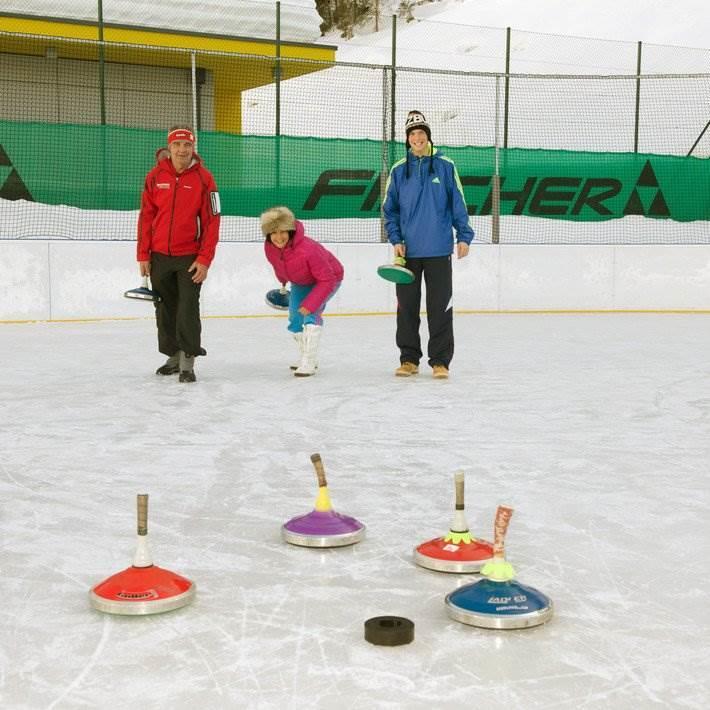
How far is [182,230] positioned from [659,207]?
788 centimetres

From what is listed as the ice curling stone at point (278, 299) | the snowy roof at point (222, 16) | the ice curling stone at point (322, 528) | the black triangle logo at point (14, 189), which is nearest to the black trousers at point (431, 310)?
the ice curling stone at point (278, 299)

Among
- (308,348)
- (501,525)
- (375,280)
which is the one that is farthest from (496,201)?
(501,525)

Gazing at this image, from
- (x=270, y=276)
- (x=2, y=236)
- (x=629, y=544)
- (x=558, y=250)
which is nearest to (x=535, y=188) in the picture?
(x=558, y=250)

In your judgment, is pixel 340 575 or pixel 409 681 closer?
pixel 409 681

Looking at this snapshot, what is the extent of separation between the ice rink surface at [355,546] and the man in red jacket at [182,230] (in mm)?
365

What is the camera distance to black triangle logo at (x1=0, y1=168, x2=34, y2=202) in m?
10.2

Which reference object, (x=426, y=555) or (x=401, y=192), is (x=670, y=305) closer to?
(x=401, y=192)

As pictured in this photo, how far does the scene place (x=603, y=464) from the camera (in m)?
3.82

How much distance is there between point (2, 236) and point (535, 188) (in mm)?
5793

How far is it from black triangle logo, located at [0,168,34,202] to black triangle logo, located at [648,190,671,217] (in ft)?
22.5

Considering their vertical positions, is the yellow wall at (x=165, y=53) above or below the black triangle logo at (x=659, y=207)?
above

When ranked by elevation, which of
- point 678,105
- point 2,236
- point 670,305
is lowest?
point 670,305

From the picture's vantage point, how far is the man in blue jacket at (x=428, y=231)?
20.2 ft

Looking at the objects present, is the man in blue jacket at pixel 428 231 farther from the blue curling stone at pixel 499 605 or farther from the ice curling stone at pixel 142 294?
the blue curling stone at pixel 499 605
